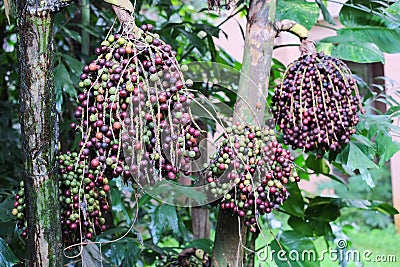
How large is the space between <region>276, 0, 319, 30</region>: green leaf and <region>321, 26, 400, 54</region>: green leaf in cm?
9

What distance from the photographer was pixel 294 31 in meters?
0.90

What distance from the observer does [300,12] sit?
114 centimetres

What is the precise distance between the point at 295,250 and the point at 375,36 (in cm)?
52

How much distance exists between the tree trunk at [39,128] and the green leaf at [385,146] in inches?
28.2

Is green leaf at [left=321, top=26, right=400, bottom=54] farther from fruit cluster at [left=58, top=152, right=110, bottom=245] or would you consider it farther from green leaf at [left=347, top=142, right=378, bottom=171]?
fruit cluster at [left=58, top=152, right=110, bottom=245]

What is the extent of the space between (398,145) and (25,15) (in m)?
0.78

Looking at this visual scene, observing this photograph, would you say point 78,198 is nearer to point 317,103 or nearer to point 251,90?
point 251,90

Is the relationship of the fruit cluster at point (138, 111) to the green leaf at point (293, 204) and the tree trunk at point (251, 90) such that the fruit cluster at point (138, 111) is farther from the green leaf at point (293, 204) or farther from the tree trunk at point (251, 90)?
the green leaf at point (293, 204)

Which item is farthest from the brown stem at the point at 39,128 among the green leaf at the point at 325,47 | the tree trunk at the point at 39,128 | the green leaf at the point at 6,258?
the green leaf at the point at 325,47

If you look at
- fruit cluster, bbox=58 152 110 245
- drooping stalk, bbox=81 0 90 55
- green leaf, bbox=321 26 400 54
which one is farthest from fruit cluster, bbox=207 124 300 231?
drooping stalk, bbox=81 0 90 55

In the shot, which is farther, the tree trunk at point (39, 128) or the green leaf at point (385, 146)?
the green leaf at point (385, 146)

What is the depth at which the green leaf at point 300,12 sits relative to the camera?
3.73 feet

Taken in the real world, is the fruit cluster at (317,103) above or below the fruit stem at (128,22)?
below

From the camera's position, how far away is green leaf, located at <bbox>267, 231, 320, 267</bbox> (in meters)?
1.13
